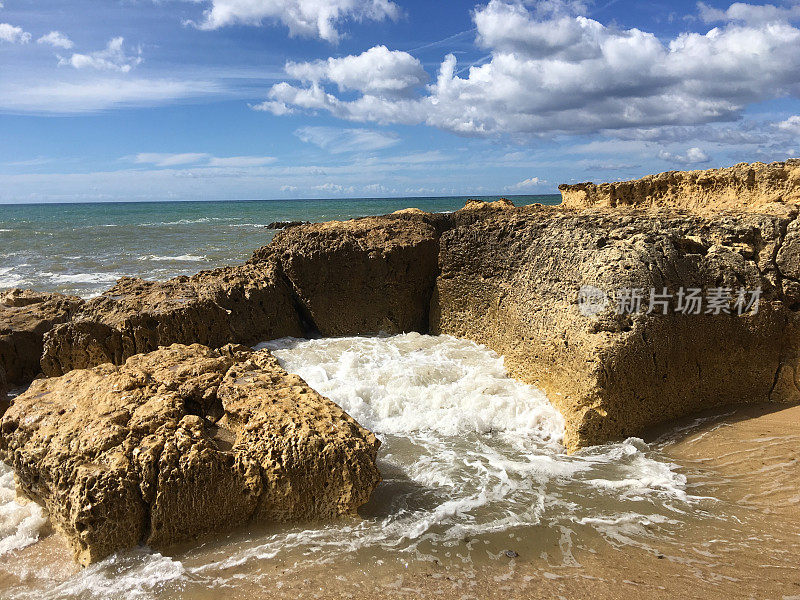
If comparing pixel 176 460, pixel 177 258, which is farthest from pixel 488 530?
pixel 177 258

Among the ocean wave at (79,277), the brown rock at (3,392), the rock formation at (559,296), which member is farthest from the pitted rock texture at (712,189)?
the ocean wave at (79,277)

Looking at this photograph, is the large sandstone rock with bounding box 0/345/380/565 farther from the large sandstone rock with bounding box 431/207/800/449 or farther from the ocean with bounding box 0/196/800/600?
the large sandstone rock with bounding box 431/207/800/449

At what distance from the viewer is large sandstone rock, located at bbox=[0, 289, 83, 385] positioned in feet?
17.9

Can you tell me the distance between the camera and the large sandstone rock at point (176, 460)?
10.1 ft

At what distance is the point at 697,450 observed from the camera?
A: 4.22 metres

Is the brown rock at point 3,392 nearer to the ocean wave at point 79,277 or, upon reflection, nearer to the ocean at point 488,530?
the ocean at point 488,530

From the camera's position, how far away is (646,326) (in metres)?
4.50

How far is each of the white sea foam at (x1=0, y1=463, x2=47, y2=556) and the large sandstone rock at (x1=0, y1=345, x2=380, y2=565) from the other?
12 centimetres

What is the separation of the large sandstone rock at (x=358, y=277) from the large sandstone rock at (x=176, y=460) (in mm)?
3012

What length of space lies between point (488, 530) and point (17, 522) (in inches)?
114

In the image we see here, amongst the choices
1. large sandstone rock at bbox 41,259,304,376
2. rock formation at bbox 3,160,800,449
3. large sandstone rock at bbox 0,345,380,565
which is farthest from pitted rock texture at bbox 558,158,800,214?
large sandstone rock at bbox 41,259,304,376

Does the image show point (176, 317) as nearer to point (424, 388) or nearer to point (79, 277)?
point (424, 388)

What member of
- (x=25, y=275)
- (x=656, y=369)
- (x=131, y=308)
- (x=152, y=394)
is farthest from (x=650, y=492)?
(x=25, y=275)

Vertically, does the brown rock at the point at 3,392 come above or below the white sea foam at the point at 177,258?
below
